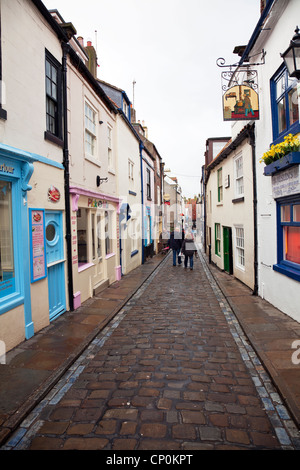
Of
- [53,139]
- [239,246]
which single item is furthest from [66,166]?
[239,246]

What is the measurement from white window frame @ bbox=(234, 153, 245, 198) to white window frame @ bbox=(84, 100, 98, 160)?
5590 millimetres

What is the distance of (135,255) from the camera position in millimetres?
16734

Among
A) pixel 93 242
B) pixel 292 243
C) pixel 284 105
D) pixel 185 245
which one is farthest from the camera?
pixel 185 245

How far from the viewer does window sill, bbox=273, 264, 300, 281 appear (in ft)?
21.2

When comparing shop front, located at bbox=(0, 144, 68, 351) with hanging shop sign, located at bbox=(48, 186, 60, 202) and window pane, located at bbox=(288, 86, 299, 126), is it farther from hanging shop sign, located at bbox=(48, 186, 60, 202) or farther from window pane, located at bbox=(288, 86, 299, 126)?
window pane, located at bbox=(288, 86, 299, 126)

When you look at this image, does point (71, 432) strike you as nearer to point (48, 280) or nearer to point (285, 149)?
point (48, 280)

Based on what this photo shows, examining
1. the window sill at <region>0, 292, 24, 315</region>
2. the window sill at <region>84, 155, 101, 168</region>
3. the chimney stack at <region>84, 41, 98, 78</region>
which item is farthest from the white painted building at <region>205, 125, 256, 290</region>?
the window sill at <region>0, 292, 24, 315</region>

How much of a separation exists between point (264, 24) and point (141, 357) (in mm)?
8270

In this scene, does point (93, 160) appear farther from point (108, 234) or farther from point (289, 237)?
point (289, 237)

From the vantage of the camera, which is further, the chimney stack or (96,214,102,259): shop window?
the chimney stack

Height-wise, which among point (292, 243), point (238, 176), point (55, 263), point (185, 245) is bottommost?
point (185, 245)

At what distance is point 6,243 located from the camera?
540 cm

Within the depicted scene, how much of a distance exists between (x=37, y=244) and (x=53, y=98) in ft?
11.6
